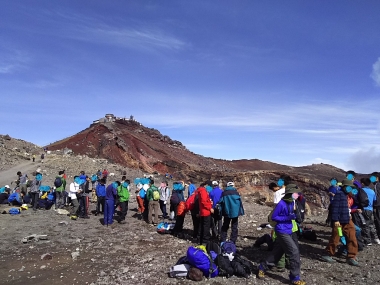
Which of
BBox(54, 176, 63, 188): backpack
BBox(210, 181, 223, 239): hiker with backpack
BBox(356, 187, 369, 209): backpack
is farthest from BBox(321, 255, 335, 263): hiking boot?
BBox(54, 176, 63, 188): backpack

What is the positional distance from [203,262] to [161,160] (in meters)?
38.6

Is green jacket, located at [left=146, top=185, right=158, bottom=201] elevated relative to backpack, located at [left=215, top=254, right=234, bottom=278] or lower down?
elevated

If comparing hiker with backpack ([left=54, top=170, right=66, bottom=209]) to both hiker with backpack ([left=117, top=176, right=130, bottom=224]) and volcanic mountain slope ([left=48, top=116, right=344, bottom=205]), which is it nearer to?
hiker with backpack ([left=117, top=176, right=130, bottom=224])

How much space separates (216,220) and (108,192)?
13.6 ft

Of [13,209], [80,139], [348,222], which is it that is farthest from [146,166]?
[348,222]

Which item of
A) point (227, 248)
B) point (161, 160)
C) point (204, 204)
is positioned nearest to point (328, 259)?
point (227, 248)

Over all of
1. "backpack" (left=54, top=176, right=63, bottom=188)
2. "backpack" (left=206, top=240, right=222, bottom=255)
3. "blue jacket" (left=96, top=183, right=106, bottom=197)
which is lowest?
"backpack" (left=206, top=240, right=222, bottom=255)

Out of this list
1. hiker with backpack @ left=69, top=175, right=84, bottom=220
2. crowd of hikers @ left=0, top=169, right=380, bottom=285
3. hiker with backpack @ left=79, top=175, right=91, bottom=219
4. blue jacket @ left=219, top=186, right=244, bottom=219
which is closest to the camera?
crowd of hikers @ left=0, top=169, right=380, bottom=285

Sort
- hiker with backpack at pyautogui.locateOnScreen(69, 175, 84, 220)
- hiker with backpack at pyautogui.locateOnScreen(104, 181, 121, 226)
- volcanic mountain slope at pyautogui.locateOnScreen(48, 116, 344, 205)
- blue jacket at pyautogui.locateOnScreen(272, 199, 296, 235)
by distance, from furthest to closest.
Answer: volcanic mountain slope at pyautogui.locateOnScreen(48, 116, 344, 205) < hiker with backpack at pyautogui.locateOnScreen(69, 175, 84, 220) < hiker with backpack at pyautogui.locateOnScreen(104, 181, 121, 226) < blue jacket at pyautogui.locateOnScreen(272, 199, 296, 235)

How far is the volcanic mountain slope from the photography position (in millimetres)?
33281

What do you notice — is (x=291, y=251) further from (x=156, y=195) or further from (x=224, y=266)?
(x=156, y=195)

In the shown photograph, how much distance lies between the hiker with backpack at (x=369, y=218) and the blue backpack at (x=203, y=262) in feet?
15.3

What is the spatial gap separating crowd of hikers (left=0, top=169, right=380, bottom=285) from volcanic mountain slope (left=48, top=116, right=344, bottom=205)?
71.1 feet

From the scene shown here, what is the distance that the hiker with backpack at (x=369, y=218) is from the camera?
28.0 feet
